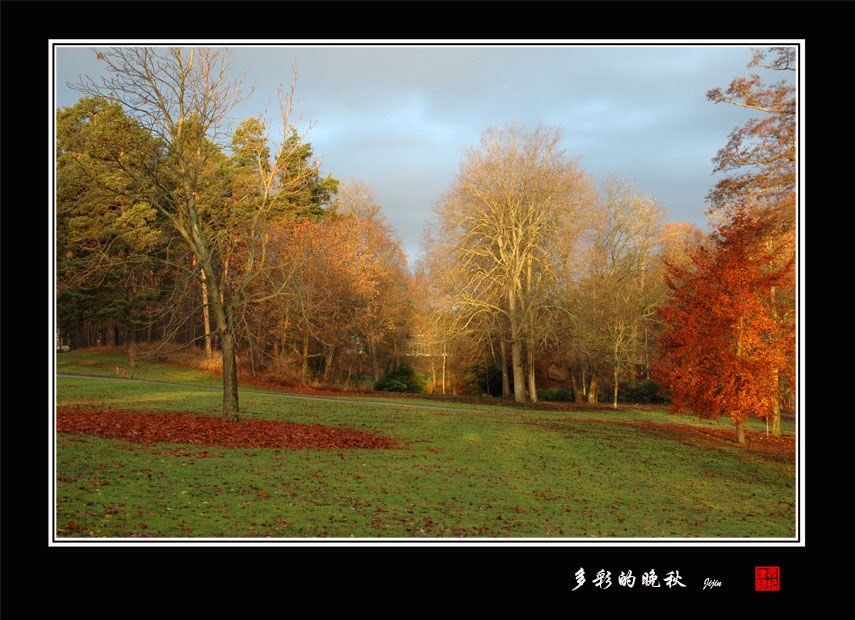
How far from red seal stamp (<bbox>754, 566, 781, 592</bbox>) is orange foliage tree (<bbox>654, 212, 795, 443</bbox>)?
33.1ft

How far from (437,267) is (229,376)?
17446 millimetres

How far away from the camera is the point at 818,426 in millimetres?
6824

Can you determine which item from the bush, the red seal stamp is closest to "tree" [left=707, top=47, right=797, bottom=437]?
the red seal stamp

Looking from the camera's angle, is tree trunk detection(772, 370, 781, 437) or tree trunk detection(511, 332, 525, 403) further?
tree trunk detection(511, 332, 525, 403)

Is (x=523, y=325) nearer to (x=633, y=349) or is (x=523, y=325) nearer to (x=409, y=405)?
(x=633, y=349)

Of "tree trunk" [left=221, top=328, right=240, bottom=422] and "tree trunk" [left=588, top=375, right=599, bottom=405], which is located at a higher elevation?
"tree trunk" [left=221, top=328, right=240, bottom=422]

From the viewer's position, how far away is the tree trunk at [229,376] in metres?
14.2

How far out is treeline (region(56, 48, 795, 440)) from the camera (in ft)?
45.8

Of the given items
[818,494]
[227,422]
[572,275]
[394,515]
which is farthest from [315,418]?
[572,275]

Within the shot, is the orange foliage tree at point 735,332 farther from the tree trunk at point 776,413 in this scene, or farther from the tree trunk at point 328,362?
the tree trunk at point 328,362


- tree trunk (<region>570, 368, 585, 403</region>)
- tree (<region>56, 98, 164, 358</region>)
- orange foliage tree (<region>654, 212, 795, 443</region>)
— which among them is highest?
tree (<region>56, 98, 164, 358</region>)

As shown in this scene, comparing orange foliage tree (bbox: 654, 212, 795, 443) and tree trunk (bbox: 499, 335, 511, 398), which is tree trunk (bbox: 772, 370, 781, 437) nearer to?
orange foliage tree (bbox: 654, 212, 795, 443)

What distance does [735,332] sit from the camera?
15.3 metres

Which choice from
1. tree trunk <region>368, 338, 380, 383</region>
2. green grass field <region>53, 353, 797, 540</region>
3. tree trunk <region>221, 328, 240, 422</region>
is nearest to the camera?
green grass field <region>53, 353, 797, 540</region>
